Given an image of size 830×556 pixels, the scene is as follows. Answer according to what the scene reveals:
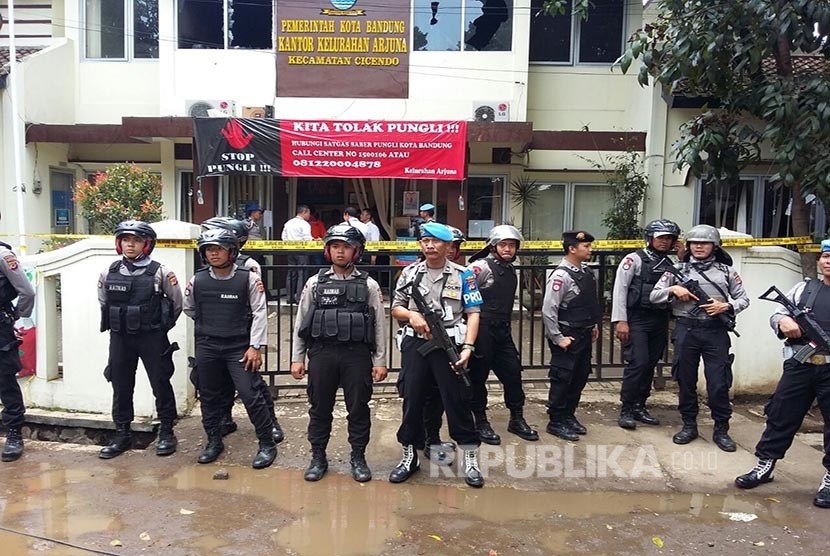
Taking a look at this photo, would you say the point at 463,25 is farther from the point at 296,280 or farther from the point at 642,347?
the point at 642,347

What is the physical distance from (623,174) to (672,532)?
7.63 m

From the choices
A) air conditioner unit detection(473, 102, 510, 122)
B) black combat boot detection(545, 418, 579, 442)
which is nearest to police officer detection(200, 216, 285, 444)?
black combat boot detection(545, 418, 579, 442)

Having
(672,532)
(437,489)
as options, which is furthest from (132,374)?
(672,532)

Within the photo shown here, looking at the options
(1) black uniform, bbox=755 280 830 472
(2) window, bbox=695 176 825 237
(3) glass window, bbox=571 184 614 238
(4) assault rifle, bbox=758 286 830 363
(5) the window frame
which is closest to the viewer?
(4) assault rifle, bbox=758 286 830 363

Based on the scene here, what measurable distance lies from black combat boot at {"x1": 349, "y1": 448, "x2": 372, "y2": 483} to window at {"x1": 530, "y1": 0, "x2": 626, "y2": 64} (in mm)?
9083

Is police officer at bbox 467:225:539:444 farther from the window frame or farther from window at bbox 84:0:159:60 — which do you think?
window at bbox 84:0:159:60

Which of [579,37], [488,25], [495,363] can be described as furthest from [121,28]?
[495,363]

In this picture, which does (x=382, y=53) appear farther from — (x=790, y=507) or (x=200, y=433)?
(x=790, y=507)

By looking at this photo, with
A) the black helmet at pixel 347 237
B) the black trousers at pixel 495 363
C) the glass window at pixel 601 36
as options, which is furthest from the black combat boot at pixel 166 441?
the glass window at pixel 601 36

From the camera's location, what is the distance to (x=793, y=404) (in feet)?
12.9

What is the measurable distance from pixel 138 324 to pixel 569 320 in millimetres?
3161

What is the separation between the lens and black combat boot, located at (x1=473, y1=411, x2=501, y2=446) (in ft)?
15.3

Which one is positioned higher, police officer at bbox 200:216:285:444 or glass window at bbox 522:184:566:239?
glass window at bbox 522:184:566:239

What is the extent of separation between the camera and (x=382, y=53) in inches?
414
